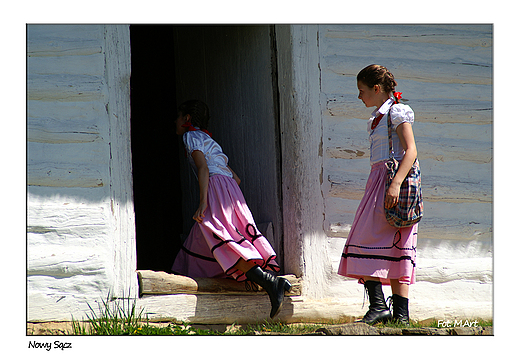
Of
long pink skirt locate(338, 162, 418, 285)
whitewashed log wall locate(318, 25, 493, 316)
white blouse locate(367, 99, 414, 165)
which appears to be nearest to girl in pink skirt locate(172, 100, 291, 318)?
long pink skirt locate(338, 162, 418, 285)

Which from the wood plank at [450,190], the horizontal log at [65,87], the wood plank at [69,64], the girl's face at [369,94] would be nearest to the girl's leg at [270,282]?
the wood plank at [450,190]

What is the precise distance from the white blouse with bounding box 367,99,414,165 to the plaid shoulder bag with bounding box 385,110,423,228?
5.1 inches

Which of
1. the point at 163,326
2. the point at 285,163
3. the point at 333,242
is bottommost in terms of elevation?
the point at 163,326

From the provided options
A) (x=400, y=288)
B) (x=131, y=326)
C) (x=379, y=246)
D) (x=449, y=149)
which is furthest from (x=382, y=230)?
(x=131, y=326)

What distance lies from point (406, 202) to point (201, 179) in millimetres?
1518

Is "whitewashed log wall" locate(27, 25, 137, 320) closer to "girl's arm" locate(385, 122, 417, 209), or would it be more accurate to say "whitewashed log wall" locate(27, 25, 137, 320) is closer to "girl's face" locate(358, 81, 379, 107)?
"girl's face" locate(358, 81, 379, 107)

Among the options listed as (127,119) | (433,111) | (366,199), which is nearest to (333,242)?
(366,199)

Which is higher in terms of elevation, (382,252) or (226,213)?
(226,213)

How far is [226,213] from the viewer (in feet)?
12.4

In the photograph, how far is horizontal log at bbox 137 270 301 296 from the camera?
3.51 m

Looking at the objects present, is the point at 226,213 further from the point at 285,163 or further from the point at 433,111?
the point at 433,111

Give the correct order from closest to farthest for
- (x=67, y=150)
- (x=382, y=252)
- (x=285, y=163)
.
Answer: (x=382, y=252), (x=67, y=150), (x=285, y=163)

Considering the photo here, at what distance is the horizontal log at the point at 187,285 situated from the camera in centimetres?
351

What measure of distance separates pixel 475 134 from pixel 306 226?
1728 millimetres
